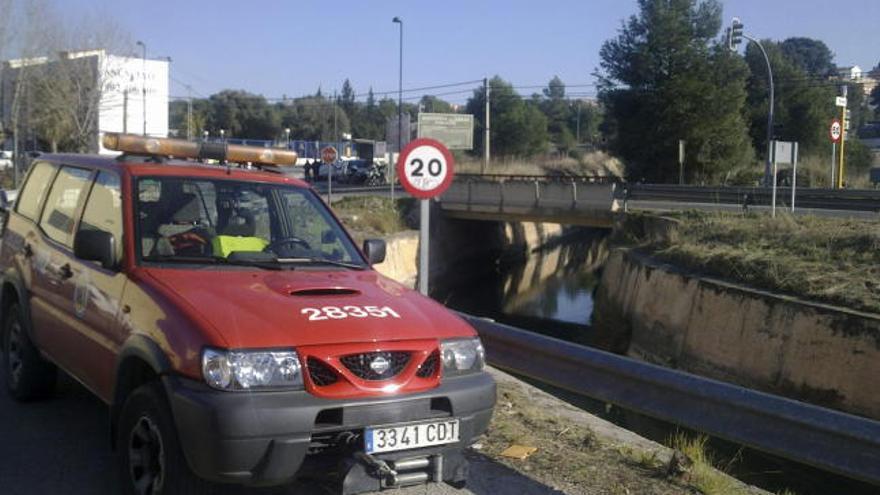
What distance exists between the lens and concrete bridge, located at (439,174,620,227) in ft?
104

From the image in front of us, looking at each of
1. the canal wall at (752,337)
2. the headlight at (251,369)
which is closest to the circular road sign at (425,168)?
the headlight at (251,369)

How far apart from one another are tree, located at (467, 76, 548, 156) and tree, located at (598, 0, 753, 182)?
32.4 metres

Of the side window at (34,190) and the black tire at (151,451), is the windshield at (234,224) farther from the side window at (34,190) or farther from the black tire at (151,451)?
the side window at (34,190)

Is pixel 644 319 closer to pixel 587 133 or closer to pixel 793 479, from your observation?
pixel 793 479

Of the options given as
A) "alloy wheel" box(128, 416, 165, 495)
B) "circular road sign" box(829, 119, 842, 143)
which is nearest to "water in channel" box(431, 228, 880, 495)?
"alloy wheel" box(128, 416, 165, 495)

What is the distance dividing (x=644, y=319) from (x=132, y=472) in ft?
57.1

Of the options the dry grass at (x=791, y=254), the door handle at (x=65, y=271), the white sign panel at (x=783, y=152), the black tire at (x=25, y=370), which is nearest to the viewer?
the door handle at (x=65, y=271)

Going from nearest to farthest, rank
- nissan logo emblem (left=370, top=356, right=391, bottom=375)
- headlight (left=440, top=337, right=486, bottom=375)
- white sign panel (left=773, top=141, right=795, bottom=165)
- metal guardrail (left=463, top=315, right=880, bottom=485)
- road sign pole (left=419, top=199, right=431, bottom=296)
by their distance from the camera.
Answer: nissan logo emblem (left=370, top=356, right=391, bottom=375) → metal guardrail (left=463, top=315, right=880, bottom=485) → headlight (left=440, top=337, right=486, bottom=375) → road sign pole (left=419, top=199, right=431, bottom=296) → white sign panel (left=773, top=141, right=795, bottom=165)

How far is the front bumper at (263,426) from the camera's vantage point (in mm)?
3682

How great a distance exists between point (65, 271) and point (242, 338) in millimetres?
2246

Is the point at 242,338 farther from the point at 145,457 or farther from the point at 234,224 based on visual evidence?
the point at 234,224

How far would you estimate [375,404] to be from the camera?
12.9ft

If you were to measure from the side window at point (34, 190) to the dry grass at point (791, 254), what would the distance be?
1230cm

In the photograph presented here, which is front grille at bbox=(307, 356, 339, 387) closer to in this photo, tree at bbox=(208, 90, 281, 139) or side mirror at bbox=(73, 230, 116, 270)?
side mirror at bbox=(73, 230, 116, 270)
